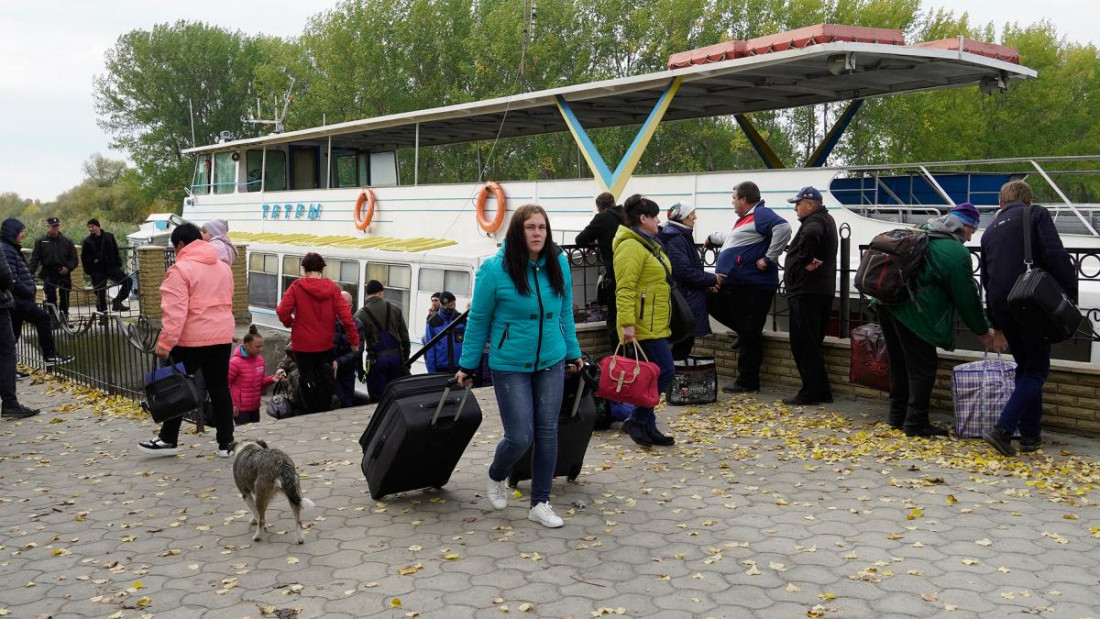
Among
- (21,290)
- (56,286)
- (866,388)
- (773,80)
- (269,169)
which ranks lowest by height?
(866,388)

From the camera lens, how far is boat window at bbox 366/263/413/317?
14.3m

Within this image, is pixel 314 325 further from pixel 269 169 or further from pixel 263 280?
pixel 269 169

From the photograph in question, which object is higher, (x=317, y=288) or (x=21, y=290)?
(x=317, y=288)

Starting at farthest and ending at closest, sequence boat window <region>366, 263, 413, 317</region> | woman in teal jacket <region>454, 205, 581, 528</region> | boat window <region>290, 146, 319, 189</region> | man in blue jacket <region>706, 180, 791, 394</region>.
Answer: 1. boat window <region>290, 146, 319, 189</region>
2. boat window <region>366, 263, 413, 317</region>
3. man in blue jacket <region>706, 180, 791, 394</region>
4. woman in teal jacket <region>454, 205, 581, 528</region>

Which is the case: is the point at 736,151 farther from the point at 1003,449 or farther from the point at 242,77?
the point at 242,77

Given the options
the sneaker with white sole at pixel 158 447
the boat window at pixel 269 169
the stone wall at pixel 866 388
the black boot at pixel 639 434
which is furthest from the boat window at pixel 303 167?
the black boot at pixel 639 434

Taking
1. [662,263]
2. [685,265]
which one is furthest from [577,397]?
[685,265]

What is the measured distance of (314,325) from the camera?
32.2 feet

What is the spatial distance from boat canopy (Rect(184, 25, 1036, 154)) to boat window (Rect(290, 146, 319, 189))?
12.7 ft

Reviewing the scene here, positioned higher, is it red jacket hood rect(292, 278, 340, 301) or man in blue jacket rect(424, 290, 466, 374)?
red jacket hood rect(292, 278, 340, 301)

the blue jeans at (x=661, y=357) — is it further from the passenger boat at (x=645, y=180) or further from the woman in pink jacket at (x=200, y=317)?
the passenger boat at (x=645, y=180)

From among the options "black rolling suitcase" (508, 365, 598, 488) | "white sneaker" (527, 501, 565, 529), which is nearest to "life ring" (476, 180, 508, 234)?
"black rolling suitcase" (508, 365, 598, 488)

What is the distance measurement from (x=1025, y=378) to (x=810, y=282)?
2.26 m

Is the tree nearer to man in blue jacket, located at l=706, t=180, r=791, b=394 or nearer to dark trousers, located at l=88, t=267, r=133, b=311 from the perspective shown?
dark trousers, located at l=88, t=267, r=133, b=311
